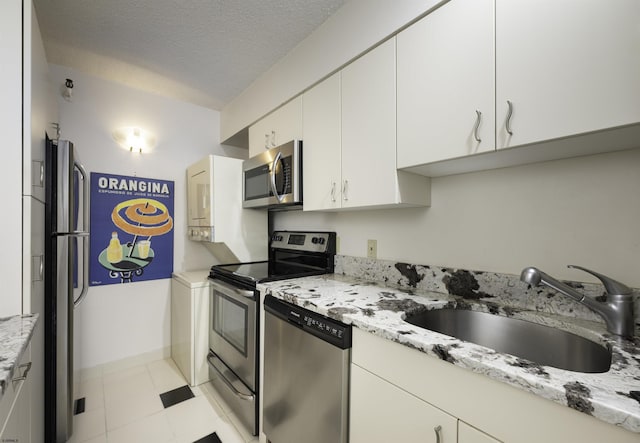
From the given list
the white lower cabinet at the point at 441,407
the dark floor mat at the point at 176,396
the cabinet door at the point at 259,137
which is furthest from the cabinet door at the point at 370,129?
the dark floor mat at the point at 176,396

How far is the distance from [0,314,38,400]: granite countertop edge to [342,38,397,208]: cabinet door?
1.34 m

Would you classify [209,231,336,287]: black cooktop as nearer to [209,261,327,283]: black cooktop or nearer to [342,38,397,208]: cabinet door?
[209,261,327,283]: black cooktop

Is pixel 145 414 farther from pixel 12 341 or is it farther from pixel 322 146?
pixel 322 146

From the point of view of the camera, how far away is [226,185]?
233 centimetres

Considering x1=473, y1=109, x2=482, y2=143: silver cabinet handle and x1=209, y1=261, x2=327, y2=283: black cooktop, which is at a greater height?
x1=473, y1=109, x2=482, y2=143: silver cabinet handle

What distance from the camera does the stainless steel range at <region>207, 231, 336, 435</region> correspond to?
1643 millimetres

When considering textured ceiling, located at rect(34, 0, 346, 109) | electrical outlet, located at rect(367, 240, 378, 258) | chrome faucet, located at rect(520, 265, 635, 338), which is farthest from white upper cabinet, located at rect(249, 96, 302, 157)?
chrome faucet, located at rect(520, 265, 635, 338)

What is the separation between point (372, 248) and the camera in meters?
1.82

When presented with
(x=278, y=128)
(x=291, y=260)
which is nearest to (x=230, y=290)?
(x=291, y=260)

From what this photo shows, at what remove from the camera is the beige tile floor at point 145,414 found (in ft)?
5.39

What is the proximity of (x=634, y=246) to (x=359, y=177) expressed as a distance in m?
1.07

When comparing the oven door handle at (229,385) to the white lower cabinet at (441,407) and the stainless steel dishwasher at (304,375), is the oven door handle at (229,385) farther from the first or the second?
the white lower cabinet at (441,407)

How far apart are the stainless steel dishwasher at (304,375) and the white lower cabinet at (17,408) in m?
0.90

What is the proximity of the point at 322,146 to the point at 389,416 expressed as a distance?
136cm
